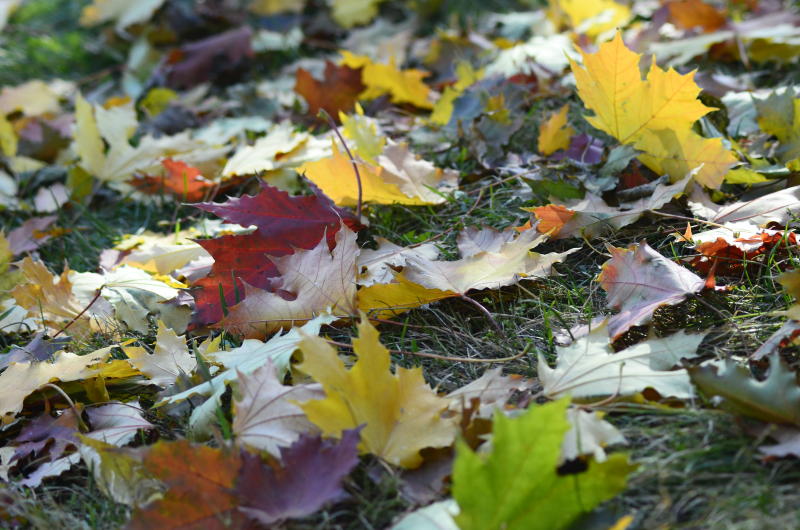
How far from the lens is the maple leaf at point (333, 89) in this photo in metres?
2.17

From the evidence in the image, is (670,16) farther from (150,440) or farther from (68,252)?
(150,440)

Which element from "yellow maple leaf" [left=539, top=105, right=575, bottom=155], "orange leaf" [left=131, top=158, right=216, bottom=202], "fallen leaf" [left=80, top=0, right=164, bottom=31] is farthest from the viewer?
"fallen leaf" [left=80, top=0, right=164, bottom=31]

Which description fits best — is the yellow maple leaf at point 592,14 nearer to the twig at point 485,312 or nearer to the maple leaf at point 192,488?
the twig at point 485,312

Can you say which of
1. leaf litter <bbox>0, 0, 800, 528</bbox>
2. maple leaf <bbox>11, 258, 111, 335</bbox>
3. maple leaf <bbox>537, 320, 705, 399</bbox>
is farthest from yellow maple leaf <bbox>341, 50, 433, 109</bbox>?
maple leaf <bbox>537, 320, 705, 399</bbox>

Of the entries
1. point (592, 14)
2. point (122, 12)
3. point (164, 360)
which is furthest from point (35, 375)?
point (122, 12)

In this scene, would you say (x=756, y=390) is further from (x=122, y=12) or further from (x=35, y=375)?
(x=122, y=12)

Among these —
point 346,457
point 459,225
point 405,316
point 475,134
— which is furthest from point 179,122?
point 346,457

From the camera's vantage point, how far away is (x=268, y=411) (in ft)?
3.30

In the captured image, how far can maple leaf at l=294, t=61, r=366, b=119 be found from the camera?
2.17 meters

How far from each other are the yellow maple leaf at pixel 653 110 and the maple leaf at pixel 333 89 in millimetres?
934

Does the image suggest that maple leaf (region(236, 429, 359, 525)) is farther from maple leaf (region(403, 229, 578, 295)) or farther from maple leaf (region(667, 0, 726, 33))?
maple leaf (region(667, 0, 726, 33))

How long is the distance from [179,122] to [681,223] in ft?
5.35

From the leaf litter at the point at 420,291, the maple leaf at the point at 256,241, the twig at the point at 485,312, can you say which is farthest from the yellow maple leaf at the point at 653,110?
the maple leaf at the point at 256,241

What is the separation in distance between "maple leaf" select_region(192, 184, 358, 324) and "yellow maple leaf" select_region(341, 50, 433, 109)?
89 cm
